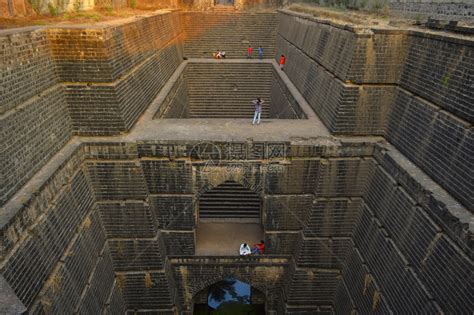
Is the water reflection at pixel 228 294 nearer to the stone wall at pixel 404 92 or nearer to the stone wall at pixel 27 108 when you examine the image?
the stone wall at pixel 404 92

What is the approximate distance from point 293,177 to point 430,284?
4.41 metres

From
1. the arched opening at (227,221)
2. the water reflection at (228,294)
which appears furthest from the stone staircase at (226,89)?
the water reflection at (228,294)

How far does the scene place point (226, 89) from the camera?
20.8 m

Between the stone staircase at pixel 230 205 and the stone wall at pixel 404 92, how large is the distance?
415 centimetres

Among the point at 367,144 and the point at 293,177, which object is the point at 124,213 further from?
the point at 367,144

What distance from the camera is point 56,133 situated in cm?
889

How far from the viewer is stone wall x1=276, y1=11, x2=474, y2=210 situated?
7.23 meters

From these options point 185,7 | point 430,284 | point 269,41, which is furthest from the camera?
point 185,7

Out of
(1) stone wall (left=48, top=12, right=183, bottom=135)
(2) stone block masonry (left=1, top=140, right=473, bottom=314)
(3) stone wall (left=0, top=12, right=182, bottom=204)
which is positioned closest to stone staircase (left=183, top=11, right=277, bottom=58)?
(3) stone wall (left=0, top=12, right=182, bottom=204)

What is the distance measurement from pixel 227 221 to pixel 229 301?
3.56 metres

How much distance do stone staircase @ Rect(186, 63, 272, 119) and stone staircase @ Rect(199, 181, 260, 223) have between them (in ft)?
25.4

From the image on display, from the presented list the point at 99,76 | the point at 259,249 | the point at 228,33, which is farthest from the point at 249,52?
the point at 259,249

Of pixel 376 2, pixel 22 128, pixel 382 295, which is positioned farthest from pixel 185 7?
pixel 382 295

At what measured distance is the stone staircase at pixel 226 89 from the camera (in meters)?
20.6
